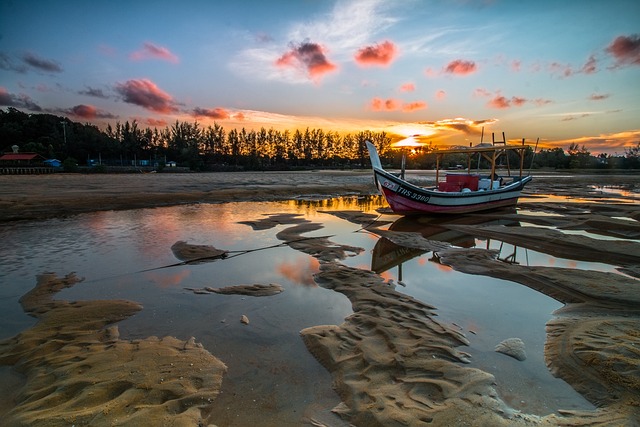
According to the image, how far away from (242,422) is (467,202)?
17594 millimetres

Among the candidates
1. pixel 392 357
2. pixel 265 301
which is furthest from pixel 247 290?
pixel 392 357

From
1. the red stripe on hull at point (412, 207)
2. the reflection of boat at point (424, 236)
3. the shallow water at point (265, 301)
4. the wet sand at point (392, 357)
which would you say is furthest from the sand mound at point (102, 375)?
the red stripe on hull at point (412, 207)

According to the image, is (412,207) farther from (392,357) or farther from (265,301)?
(392,357)

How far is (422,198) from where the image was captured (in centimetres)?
1661

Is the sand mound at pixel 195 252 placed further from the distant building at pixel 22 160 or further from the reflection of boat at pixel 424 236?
the distant building at pixel 22 160

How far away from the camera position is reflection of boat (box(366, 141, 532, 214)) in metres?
16.5

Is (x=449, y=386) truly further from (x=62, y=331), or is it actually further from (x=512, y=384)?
(x=62, y=331)

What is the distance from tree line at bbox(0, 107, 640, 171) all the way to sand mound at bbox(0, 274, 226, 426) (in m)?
67.6

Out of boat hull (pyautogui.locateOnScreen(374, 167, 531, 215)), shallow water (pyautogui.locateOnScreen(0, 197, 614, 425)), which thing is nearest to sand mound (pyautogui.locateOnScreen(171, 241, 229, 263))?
shallow water (pyautogui.locateOnScreen(0, 197, 614, 425))

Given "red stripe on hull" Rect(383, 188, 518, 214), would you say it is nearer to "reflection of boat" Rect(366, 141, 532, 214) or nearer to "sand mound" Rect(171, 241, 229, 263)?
"reflection of boat" Rect(366, 141, 532, 214)

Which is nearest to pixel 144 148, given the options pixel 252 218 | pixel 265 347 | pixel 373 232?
pixel 252 218

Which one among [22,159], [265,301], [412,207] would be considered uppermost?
[22,159]

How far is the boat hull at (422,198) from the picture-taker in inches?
647

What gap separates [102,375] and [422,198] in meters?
15.4
